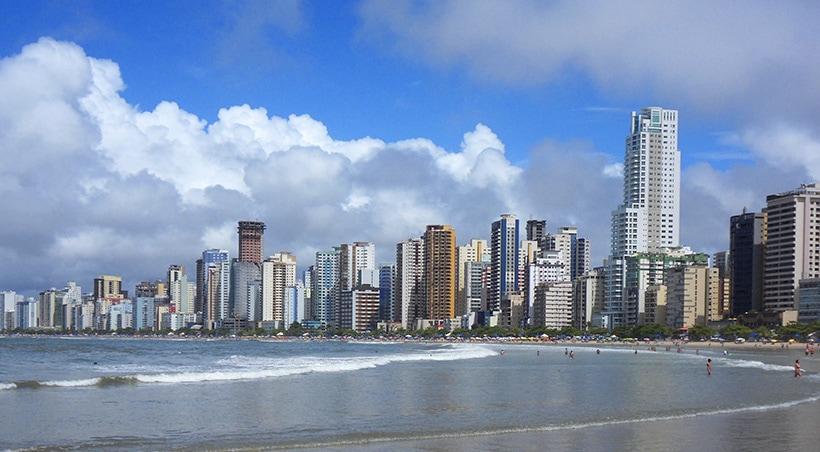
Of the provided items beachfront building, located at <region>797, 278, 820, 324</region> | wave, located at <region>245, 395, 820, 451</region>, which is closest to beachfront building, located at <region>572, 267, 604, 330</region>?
beachfront building, located at <region>797, 278, 820, 324</region>

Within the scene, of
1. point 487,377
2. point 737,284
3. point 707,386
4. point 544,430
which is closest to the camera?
point 544,430

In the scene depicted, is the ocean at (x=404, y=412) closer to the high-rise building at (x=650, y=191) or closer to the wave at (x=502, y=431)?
the wave at (x=502, y=431)

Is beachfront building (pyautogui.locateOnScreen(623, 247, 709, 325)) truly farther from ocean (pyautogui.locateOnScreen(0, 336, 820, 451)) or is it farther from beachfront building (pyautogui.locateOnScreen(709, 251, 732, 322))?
ocean (pyautogui.locateOnScreen(0, 336, 820, 451))

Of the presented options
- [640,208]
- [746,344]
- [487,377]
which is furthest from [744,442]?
[640,208]

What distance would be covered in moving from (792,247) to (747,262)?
13.6 metres

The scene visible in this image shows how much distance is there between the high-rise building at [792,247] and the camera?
5684 inches

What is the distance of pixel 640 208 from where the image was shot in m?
186

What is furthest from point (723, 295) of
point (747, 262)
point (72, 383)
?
point (72, 383)

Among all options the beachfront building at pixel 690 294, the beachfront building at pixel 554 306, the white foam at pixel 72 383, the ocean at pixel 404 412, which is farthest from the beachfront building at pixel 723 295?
the white foam at pixel 72 383

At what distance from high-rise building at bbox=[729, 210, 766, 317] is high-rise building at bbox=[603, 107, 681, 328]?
24.4 meters

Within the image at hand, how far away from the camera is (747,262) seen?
158 meters

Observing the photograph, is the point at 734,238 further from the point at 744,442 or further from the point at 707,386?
the point at 744,442

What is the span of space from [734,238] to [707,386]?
127 metres

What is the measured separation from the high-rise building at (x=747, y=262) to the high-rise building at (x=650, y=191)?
2438 centimetres
